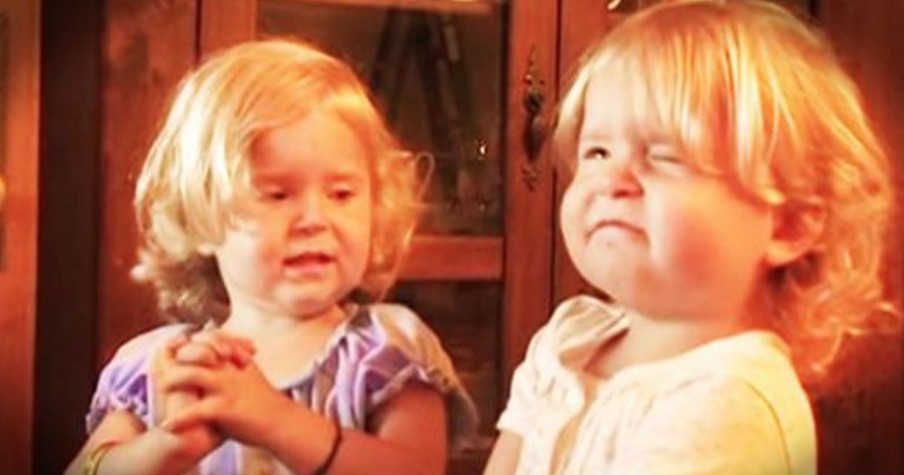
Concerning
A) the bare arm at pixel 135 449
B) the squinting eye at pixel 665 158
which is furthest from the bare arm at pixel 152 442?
the squinting eye at pixel 665 158

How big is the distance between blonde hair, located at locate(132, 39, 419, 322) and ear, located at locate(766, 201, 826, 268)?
0.16 meters

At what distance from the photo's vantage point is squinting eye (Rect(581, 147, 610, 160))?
572 millimetres

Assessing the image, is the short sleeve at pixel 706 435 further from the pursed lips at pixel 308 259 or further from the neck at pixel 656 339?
the pursed lips at pixel 308 259

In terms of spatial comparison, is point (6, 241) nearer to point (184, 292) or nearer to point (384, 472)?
point (184, 292)

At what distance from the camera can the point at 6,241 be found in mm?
589

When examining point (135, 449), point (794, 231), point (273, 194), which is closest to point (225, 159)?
point (273, 194)

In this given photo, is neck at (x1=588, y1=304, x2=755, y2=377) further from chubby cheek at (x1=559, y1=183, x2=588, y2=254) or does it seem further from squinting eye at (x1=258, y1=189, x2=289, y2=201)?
squinting eye at (x1=258, y1=189, x2=289, y2=201)

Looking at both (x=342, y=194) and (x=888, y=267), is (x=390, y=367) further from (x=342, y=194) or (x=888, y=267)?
(x=888, y=267)

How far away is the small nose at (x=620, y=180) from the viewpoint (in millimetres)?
557

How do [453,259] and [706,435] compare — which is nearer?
[706,435]

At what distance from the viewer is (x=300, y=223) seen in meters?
0.59

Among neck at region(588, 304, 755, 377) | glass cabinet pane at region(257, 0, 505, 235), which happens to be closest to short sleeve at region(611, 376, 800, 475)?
neck at region(588, 304, 755, 377)

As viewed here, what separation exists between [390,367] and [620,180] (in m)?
0.13

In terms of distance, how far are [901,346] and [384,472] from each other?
260 millimetres
